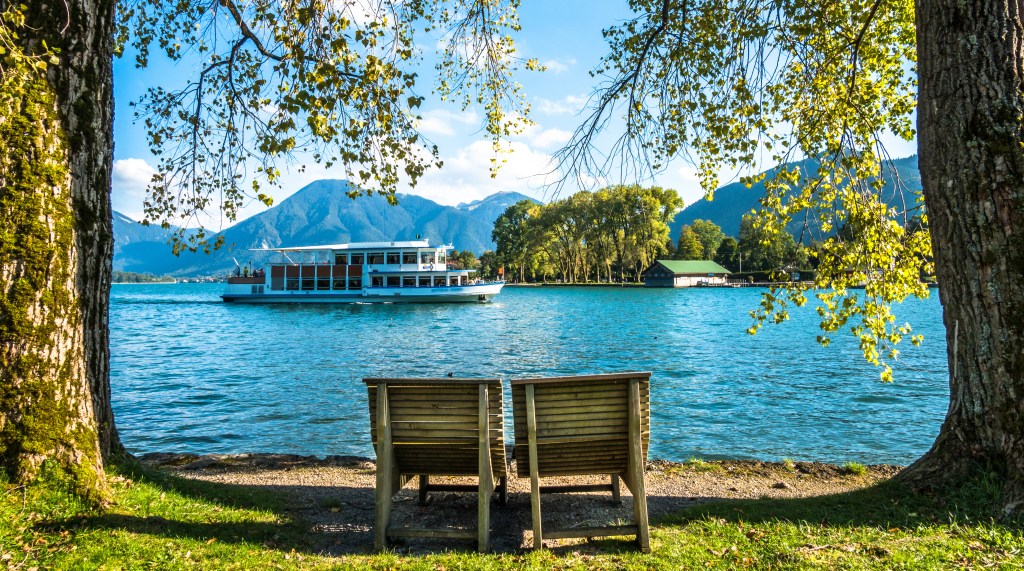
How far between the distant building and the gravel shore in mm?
96365

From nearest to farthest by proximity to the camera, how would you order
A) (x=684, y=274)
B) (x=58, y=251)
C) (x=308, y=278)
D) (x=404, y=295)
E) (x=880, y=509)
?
1. (x=58, y=251)
2. (x=880, y=509)
3. (x=404, y=295)
4. (x=308, y=278)
5. (x=684, y=274)

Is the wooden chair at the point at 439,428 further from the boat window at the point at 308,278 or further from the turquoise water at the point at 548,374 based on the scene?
the boat window at the point at 308,278

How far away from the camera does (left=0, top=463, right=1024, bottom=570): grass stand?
3.21m

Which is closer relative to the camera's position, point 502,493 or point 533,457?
point 533,457

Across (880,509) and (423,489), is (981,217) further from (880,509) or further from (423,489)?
(423,489)

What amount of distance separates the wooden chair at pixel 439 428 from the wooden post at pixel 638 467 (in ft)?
2.66

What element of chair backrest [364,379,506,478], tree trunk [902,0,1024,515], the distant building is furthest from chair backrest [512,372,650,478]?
the distant building

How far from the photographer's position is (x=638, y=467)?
12.2 feet

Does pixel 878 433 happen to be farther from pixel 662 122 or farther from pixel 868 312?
pixel 662 122

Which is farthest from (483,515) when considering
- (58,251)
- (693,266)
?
(693,266)

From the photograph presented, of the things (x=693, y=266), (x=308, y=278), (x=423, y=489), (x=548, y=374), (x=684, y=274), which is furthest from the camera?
(x=693, y=266)

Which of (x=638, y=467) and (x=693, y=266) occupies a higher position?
(x=693, y=266)

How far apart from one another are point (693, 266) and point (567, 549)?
105045 millimetres

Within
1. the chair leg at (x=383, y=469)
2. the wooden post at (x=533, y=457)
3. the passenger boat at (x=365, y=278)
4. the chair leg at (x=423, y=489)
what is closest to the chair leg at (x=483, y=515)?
the wooden post at (x=533, y=457)
